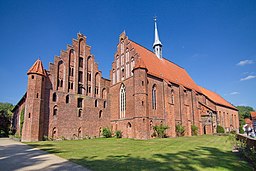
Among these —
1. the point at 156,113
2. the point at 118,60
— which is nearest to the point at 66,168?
the point at 156,113

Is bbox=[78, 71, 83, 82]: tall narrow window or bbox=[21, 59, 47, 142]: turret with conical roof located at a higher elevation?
bbox=[78, 71, 83, 82]: tall narrow window

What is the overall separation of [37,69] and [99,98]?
10797 millimetres

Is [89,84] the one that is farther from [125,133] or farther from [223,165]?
[223,165]

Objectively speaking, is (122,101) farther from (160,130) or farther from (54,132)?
(54,132)

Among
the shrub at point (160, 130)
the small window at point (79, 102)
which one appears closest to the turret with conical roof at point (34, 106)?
the small window at point (79, 102)

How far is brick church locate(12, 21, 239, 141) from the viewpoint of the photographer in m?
24.2

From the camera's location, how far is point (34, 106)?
910 inches

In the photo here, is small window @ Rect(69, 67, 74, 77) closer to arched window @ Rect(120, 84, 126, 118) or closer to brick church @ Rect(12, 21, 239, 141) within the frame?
brick church @ Rect(12, 21, 239, 141)

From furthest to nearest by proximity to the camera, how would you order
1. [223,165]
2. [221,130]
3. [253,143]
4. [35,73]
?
1. [221,130]
2. [35,73]
3. [253,143]
4. [223,165]

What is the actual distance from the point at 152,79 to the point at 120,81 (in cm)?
552

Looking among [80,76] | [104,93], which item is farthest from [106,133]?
[80,76]

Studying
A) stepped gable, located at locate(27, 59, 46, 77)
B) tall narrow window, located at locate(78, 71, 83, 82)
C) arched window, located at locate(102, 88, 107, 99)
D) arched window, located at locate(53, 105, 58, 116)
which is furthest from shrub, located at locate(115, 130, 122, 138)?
stepped gable, located at locate(27, 59, 46, 77)

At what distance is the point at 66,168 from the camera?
7965mm

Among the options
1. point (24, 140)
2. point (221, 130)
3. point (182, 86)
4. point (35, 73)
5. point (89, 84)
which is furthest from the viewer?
point (221, 130)
